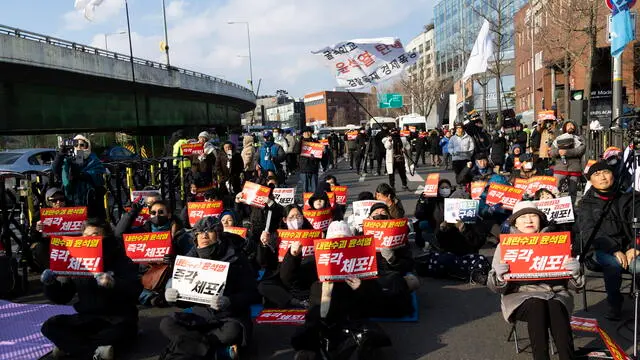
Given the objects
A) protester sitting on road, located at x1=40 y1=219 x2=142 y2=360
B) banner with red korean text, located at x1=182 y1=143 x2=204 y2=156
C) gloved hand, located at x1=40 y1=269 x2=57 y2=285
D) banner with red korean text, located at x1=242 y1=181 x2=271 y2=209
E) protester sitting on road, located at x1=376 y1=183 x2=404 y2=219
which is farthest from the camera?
banner with red korean text, located at x1=182 y1=143 x2=204 y2=156

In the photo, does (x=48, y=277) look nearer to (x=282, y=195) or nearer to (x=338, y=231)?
(x=338, y=231)

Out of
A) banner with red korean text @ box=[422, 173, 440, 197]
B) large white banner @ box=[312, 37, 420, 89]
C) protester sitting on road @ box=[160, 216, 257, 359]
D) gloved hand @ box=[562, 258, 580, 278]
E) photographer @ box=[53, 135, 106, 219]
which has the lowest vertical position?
protester sitting on road @ box=[160, 216, 257, 359]

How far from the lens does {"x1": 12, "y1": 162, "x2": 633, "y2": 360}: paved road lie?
4.79m

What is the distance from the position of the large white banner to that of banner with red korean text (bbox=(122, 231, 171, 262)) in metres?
8.28

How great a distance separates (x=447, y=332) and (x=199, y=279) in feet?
7.48

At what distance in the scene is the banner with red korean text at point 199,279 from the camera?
181 inches

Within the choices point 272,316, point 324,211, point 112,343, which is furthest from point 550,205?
point 112,343

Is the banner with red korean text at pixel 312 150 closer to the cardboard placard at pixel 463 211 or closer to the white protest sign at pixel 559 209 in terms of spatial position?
the cardboard placard at pixel 463 211

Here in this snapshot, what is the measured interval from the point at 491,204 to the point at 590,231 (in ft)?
10.6

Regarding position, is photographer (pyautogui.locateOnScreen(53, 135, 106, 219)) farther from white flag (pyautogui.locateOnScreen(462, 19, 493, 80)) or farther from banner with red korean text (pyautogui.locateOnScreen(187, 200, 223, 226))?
white flag (pyautogui.locateOnScreen(462, 19, 493, 80))

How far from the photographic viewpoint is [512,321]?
4.41m

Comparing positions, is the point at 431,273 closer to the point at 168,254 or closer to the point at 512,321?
the point at 512,321

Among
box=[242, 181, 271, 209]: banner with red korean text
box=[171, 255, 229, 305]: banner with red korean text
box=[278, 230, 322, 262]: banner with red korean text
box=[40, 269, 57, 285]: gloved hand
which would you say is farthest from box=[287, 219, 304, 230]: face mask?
box=[40, 269, 57, 285]: gloved hand

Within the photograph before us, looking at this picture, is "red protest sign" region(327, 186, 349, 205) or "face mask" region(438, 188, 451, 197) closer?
"face mask" region(438, 188, 451, 197)
